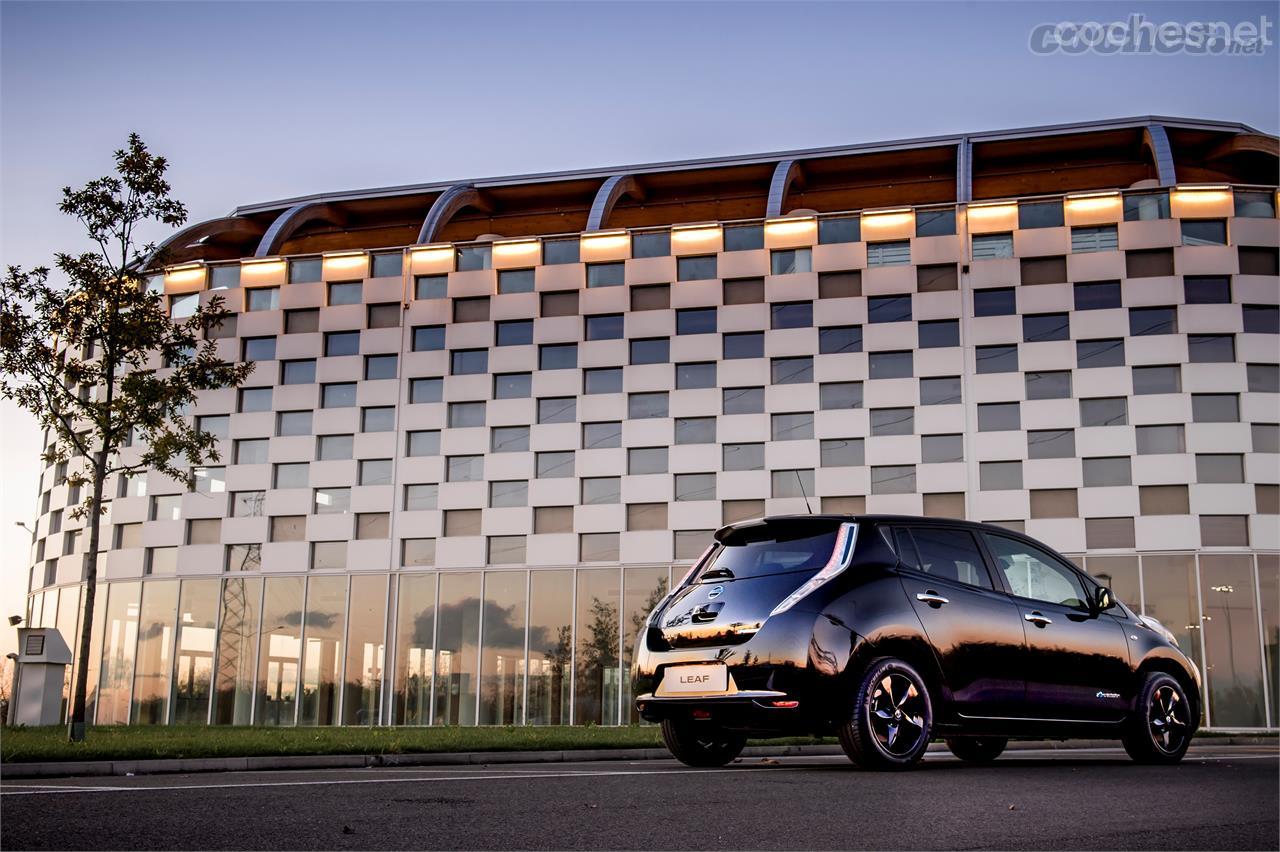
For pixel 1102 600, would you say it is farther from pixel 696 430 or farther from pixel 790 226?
pixel 790 226

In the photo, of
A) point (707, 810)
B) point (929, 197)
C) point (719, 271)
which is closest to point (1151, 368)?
point (929, 197)

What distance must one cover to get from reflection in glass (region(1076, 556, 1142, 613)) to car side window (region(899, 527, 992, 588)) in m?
25.4

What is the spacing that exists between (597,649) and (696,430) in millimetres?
6729

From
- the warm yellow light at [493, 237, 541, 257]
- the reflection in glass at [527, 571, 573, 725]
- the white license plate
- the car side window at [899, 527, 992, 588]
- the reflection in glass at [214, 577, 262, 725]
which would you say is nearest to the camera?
the white license plate

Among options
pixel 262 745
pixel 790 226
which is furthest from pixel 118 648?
pixel 262 745

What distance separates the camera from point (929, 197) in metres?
39.1

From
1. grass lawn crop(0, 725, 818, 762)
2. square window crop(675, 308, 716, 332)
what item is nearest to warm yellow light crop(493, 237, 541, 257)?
square window crop(675, 308, 716, 332)

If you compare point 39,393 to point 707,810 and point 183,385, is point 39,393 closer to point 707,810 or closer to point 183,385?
point 183,385

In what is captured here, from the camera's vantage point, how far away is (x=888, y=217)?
36344 millimetres

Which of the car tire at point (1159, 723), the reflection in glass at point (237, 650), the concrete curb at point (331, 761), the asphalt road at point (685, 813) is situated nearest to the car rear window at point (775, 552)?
the asphalt road at point (685, 813)

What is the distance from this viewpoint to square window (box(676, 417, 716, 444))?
3591cm

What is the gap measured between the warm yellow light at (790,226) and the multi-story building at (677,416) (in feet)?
0.27

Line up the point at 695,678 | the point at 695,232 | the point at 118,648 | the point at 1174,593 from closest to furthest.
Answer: the point at 695,678 → the point at 1174,593 → the point at 695,232 → the point at 118,648

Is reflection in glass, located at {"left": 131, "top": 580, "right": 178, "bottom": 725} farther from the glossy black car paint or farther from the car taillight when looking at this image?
the car taillight
